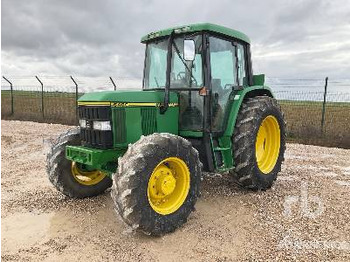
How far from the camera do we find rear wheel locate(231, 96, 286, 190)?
5504 millimetres

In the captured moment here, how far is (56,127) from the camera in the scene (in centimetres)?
1444

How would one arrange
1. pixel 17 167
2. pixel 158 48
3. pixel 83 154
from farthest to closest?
pixel 17 167
pixel 158 48
pixel 83 154

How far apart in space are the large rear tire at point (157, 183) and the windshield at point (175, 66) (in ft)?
3.85

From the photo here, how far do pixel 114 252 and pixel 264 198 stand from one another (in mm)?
2693

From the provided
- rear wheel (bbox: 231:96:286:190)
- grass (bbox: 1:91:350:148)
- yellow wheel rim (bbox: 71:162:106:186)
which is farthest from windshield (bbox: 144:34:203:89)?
grass (bbox: 1:91:350:148)

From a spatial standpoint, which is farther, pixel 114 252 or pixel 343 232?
pixel 343 232

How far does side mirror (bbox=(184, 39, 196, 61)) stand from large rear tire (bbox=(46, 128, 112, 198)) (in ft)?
6.33

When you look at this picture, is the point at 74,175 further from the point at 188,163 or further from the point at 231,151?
the point at 231,151

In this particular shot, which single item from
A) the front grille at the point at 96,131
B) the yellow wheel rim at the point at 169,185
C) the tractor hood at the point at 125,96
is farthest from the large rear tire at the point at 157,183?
the tractor hood at the point at 125,96

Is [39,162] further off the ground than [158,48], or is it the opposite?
[158,48]

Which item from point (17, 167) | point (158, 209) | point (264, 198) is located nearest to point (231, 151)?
point (264, 198)

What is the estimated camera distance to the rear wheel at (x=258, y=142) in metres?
5.50

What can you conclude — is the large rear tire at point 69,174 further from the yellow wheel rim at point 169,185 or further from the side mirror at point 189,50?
the side mirror at point 189,50

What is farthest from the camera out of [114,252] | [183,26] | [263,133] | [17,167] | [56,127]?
[56,127]
